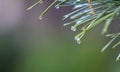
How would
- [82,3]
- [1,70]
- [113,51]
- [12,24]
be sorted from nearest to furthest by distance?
1. [82,3]
2. [113,51]
3. [1,70]
4. [12,24]

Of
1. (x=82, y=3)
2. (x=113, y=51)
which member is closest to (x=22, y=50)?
(x=113, y=51)

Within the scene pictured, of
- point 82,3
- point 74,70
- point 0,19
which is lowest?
point 74,70

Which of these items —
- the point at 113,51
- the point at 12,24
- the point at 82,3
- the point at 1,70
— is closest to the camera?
the point at 82,3

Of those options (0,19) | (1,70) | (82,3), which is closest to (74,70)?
(1,70)

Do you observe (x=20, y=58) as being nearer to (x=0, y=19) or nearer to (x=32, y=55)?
(x=32, y=55)

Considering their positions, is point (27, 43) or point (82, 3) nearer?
point (82, 3)

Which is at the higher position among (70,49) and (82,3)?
(82,3)

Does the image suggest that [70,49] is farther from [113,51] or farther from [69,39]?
[113,51]
